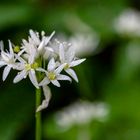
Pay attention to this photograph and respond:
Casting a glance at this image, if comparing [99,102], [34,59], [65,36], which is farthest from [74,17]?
[34,59]

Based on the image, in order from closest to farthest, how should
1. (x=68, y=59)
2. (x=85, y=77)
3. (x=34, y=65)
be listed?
(x=34, y=65), (x=68, y=59), (x=85, y=77)

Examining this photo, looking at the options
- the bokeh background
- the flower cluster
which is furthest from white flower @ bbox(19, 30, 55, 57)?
the bokeh background

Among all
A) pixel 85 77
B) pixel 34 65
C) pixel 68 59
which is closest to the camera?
pixel 34 65

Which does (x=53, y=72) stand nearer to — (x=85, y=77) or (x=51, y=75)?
(x=51, y=75)

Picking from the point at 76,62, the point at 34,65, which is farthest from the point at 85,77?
the point at 34,65

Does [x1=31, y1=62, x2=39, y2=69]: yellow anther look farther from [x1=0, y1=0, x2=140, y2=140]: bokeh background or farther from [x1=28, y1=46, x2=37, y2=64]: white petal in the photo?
[x1=0, y1=0, x2=140, y2=140]: bokeh background

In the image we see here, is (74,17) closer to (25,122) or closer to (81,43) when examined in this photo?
(81,43)
